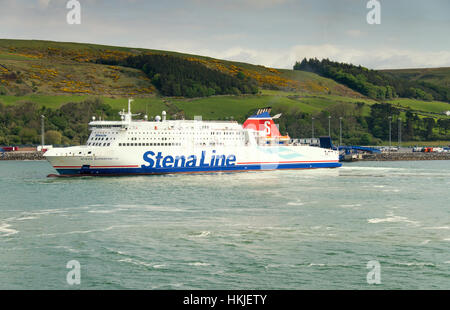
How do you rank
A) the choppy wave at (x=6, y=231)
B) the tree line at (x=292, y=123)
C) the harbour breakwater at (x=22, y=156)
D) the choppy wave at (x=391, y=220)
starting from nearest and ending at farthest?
the choppy wave at (x=6, y=231) < the choppy wave at (x=391, y=220) < the harbour breakwater at (x=22, y=156) < the tree line at (x=292, y=123)

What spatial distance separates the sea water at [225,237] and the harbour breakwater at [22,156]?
181 ft

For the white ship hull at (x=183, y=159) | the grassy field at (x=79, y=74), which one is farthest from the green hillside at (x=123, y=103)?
the white ship hull at (x=183, y=159)

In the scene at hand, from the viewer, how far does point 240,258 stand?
68.9 ft

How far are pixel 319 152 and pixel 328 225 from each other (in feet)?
137

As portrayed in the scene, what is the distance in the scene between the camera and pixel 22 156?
97.6 m

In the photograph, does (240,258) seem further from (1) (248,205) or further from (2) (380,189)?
(2) (380,189)

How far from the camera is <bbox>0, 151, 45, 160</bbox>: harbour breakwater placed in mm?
96375

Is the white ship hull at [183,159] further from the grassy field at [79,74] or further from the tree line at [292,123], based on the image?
the grassy field at [79,74]

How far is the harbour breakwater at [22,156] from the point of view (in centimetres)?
9638

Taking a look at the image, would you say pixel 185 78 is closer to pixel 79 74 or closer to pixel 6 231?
pixel 79 74

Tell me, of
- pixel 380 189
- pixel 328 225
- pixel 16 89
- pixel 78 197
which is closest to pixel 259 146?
pixel 380 189

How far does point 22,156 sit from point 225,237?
266 ft

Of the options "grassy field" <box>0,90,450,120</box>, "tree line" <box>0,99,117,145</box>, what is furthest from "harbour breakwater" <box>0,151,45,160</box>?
"grassy field" <box>0,90,450,120</box>

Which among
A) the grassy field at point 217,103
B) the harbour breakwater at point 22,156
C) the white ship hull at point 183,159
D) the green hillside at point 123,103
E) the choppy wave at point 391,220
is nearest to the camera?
the choppy wave at point 391,220
